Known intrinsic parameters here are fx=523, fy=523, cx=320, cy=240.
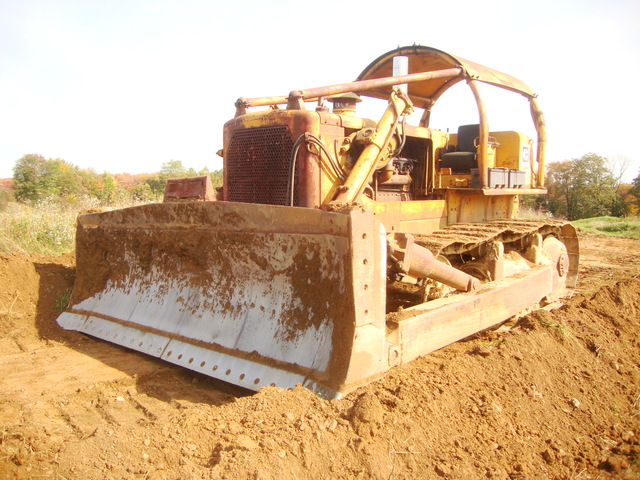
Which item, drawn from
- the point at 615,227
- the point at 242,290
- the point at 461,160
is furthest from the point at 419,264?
the point at 615,227

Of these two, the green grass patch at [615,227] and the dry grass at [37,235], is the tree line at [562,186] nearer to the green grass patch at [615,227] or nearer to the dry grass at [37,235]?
the green grass patch at [615,227]

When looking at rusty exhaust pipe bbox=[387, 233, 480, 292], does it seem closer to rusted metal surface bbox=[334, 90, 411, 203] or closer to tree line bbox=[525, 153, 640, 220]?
rusted metal surface bbox=[334, 90, 411, 203]

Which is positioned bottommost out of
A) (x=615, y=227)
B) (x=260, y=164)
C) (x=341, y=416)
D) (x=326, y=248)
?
(x=615, y=227)

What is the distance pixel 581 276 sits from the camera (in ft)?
31.2

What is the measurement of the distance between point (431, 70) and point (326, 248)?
4.12 meters

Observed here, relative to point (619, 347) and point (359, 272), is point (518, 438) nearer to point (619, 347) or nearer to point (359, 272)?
point (359, 272)

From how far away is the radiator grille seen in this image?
4473 mm

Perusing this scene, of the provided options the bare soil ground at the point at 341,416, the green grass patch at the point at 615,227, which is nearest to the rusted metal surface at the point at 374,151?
the bare soil ground at the point at 341,416

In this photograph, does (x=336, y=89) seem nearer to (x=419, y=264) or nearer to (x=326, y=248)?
(x=419, y=264)

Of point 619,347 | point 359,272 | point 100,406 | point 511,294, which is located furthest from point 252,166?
point 619,347

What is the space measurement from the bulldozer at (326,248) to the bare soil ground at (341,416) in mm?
210

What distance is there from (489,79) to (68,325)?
5029 millimetres

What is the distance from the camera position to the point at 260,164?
4645mm

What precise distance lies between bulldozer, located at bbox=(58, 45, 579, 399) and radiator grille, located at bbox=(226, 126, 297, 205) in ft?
0.05
